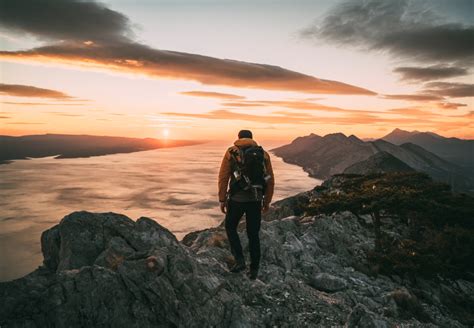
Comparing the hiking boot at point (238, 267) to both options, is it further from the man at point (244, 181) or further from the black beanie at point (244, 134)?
the black beanie at point (244, 134)

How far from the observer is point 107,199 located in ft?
526

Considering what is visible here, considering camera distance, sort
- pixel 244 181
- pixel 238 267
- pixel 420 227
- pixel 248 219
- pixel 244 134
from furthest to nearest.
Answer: pixel 420 227 → pixel 238 267 → pixel 244 134 → pixel 248 219 → pixel 244 181

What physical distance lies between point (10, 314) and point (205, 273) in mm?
4306

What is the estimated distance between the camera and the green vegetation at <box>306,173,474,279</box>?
13.7m

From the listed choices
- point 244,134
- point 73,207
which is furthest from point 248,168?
point 73,207

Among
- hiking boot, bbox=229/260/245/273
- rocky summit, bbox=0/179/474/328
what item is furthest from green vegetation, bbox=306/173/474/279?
hiking boot, bbox=229/260/245/273

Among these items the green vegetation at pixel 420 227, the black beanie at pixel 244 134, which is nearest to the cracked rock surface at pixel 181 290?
the green vegetation at pixel 420 227

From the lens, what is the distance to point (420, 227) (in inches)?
760

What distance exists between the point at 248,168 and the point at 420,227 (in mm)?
15696

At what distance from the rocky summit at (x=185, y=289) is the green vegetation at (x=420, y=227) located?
941 millimetres

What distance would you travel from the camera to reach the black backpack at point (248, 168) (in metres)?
8.45

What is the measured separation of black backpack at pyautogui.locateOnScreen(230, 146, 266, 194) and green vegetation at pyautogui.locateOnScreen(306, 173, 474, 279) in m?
8.39

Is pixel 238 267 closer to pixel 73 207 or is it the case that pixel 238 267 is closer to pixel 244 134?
pixel 244 134

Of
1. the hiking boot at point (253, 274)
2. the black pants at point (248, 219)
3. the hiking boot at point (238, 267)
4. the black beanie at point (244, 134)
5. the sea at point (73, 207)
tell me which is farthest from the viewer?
the sea at point (73, 207)
